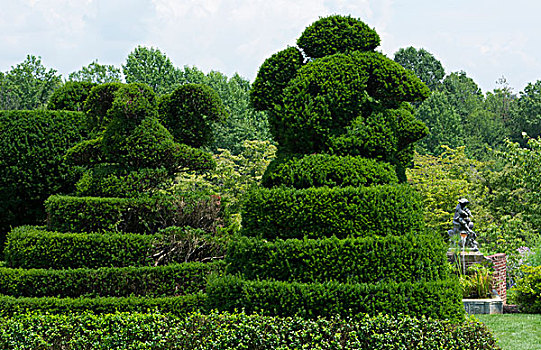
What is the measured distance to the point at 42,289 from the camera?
305 inches

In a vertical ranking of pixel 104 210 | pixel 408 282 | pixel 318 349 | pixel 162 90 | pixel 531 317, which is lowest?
pixel 531 317

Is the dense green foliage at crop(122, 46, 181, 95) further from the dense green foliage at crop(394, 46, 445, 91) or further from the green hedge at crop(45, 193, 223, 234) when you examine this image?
the green hedge at crop(45, 193, 223, 234)

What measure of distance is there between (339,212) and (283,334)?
1.45 metres

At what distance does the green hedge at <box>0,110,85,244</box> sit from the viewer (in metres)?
11.5

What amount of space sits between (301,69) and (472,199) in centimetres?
1792

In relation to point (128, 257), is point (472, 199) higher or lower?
higher

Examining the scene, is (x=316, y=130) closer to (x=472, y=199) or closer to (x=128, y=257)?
(x=128, y=257)

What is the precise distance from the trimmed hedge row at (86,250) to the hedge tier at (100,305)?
1.96 feet

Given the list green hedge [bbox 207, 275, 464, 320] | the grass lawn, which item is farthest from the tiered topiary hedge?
the grass lawn

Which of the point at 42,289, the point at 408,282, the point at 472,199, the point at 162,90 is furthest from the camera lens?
the point at 162,90

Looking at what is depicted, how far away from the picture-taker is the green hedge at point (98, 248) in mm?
7797

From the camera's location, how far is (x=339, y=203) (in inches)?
221

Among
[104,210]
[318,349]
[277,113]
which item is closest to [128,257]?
[104,210]

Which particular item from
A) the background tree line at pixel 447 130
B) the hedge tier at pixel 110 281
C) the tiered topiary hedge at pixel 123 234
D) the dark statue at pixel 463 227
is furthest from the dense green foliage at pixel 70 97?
the dark statue at pixel 463 227
